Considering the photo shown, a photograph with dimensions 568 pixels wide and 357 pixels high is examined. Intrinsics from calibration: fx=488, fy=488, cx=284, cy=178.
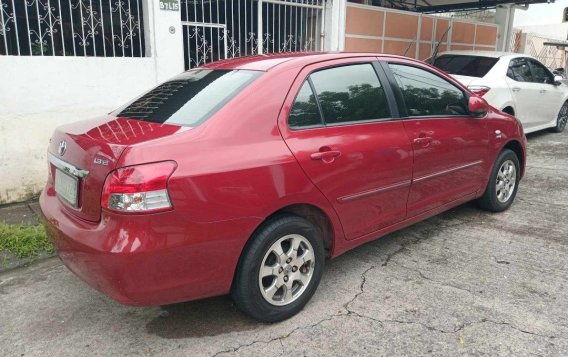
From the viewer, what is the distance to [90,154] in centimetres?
263

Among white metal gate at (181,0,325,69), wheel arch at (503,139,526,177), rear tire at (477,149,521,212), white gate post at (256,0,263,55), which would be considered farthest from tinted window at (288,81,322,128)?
white gate post at (256,0,263,55)

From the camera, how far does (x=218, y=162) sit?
2.59 metres

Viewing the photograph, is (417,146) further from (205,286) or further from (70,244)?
(70,244)

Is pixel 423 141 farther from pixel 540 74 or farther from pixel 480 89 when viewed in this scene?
pixel 540 74

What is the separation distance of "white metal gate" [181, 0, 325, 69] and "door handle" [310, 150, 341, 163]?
4.13 metres

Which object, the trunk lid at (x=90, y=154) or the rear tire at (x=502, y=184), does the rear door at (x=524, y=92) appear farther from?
the trunk lid at (x=90, y=154)

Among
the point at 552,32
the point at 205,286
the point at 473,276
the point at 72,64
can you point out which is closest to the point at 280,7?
the point at 72,64

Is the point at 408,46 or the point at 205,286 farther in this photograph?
the point at 408,46

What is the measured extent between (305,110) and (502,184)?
279cm

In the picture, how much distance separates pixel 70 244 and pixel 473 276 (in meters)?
2.73

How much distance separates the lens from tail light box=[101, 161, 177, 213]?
2398mm

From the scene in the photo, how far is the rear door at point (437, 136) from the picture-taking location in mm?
3719

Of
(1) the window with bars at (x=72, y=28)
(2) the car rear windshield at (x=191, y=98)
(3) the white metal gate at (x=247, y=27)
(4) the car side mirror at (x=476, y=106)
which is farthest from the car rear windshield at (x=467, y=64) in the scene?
(2) the car rear windshield at (x=191, y=98)

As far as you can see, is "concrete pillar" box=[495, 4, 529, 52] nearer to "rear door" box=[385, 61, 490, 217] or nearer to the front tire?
"rear door" box=[385, 61, 490, 217]
